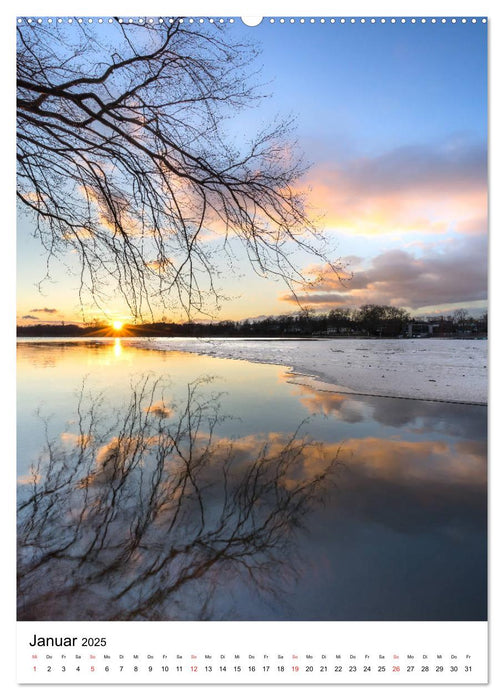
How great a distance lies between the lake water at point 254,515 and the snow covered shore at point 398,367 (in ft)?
1.97

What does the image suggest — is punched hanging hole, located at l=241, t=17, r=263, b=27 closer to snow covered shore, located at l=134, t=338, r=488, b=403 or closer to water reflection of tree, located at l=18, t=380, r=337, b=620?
snow covered shore, located at l=134, t=338, r=488, b=403

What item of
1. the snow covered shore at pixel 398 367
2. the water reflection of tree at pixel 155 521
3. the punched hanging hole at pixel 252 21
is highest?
the punched hanging hole at pixel 252 21

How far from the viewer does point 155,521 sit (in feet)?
6.74

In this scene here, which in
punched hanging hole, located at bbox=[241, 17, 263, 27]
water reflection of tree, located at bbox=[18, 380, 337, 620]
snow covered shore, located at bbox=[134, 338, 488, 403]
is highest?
punched hanging hole, located at bbox=[241, 17, 263, 27]

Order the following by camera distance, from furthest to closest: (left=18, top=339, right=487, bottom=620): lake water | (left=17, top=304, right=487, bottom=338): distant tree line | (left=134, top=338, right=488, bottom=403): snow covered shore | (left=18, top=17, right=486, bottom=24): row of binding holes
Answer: (left=134, top=338, right=488, bottom=403): snow covered shore, (left=17, top=304, right=487, bottom=338): distant tree line, (left=18, top=17, right=486, bottom=24): row of binding holes, (left=18, top=339, right=487, bottom=620): lake water

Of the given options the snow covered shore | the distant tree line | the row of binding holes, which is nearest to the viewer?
the row of binding holes

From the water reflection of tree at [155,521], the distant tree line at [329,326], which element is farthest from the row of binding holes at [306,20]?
the water reflection of tree at [155,521]

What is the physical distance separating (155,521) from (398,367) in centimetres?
504

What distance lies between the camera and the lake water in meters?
1.57

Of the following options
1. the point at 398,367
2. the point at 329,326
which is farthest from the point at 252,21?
the point at 398,367

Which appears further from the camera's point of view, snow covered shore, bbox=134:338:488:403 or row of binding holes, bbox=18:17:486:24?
snow covered shore, bbox=134:338:488:403

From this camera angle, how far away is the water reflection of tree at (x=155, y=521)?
5.22ft

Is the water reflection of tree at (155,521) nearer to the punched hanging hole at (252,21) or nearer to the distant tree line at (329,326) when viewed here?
the distant tree line at (329,326)

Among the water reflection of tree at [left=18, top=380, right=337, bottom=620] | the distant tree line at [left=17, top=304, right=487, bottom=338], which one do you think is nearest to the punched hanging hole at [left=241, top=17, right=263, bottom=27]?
the distant tree line at [left=17, top=304, right=487, bottom=338]
